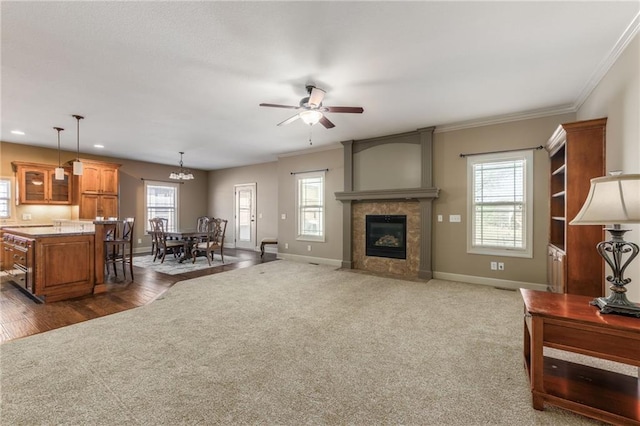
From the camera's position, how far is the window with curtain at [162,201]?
8.43 metres

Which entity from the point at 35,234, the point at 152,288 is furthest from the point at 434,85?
the point at 35,234

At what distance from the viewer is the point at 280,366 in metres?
2.23

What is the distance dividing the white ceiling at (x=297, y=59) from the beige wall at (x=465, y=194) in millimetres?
256

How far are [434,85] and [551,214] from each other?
2.56m

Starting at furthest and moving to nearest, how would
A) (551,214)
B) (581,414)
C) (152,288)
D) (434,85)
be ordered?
(152,288)
(551,214)
(434,85)
(581,414)

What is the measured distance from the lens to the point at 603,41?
2510 millimetres

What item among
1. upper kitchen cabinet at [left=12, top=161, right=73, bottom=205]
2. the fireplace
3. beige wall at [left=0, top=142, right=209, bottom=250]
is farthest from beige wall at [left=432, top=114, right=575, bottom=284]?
upper kitchen cabinet at [left=12, top=161, right=73, bottom=205]

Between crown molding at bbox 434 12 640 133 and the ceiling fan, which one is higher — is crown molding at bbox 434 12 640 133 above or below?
above

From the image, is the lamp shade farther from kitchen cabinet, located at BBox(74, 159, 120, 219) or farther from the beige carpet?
kitchen cabinet, located at BBox(74, 159, 120, 219)

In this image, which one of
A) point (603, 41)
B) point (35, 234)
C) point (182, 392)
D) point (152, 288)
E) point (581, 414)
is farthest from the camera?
point (152, 288)

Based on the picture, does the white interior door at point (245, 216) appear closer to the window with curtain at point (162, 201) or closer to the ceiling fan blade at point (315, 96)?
the window with curtain at point (162, 201)

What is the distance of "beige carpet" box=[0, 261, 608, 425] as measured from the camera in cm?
171

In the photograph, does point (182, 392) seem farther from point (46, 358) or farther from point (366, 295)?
point (366, 295)

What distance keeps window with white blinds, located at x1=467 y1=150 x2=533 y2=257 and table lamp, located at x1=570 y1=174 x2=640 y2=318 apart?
2.93m
